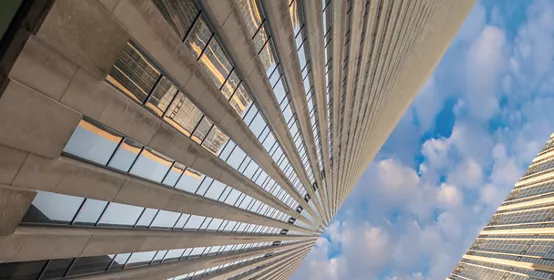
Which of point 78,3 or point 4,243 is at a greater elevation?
point 78,3

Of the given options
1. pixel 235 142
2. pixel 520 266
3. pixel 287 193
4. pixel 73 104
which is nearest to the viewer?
pixel 73 104

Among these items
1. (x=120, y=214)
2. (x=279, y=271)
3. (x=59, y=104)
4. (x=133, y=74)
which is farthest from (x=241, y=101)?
(x=279, y=271)

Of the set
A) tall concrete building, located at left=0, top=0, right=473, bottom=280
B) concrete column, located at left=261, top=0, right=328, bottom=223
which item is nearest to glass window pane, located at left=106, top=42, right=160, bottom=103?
tall concrete building, located at left=0, top=0, right=473, bottom=280

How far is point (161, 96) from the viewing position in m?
16.2

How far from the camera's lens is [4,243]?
40.4 feet

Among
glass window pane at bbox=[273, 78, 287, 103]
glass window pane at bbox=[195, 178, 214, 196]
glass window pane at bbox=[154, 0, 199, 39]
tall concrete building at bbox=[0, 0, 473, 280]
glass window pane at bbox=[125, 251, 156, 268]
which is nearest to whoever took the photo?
tall concrete building at bbox=[0, 0, 473, 280]

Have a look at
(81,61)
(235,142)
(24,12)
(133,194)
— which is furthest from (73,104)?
(235,142)

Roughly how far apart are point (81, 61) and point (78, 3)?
5.23 feet

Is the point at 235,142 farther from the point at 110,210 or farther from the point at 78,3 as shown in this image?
the point at 78,3

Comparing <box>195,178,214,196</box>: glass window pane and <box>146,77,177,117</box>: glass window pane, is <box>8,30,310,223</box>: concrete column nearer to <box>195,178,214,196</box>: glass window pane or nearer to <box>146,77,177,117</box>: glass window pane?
<box>146,77,177,117</box>: glass window pane

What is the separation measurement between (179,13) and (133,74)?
2.74 m

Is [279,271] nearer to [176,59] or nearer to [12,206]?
[176,59]

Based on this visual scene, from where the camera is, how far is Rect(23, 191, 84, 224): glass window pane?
1342 centimetres

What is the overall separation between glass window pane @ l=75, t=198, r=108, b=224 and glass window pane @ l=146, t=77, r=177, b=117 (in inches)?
169
